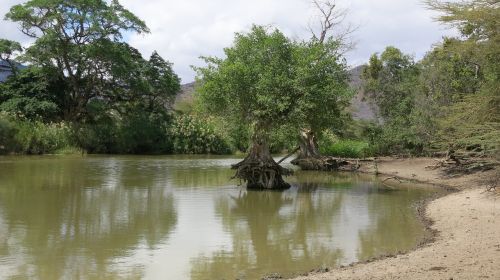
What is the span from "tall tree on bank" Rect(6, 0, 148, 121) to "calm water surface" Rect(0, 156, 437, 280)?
839 inches

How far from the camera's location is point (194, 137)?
50.6m

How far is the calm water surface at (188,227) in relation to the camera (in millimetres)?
9547

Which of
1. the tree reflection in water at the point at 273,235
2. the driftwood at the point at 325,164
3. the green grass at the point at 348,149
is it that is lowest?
the tree reflection in water at the point at 273,235

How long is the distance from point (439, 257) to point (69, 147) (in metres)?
38.3

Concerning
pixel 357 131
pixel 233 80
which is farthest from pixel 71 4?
pixel 233 80

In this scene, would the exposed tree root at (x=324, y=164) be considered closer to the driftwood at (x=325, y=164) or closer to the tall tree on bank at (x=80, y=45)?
the driftwood at (x=325, y=164)

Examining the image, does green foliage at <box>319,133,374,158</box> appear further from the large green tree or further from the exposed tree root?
the large green tree

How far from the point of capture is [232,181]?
81.3 feet

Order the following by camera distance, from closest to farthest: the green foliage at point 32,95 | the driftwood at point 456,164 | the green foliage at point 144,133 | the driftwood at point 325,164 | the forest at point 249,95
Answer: the forest at point 249,95 < the driftwood at point 456,164 < the driftwood at point 325,164 < the green foliage at point 32,95 < the green foliage at point 144,133

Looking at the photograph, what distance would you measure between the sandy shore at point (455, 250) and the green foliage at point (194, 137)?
3414 centimetres

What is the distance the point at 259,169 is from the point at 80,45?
27.6 meters

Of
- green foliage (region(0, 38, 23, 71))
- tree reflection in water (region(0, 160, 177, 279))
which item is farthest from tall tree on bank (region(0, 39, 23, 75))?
tree reflection in water (region(0, 160, 177, 279))

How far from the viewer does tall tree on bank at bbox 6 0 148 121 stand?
137 ft

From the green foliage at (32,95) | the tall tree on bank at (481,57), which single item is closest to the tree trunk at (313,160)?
the tall tree on bank at (481,57)
